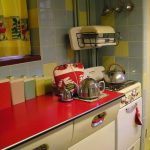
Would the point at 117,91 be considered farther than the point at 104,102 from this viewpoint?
Yes

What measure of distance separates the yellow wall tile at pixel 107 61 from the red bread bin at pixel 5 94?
47.9 inches

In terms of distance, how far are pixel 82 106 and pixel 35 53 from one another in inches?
27.2

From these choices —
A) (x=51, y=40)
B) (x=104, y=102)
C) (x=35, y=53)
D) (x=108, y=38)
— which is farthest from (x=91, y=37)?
(x=104, y=102)

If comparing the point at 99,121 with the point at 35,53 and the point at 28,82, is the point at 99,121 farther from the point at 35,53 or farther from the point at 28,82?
the point at 35,53

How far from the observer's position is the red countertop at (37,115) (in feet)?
3.56

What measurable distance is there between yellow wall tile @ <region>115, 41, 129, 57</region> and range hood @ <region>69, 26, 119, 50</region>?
0.20m

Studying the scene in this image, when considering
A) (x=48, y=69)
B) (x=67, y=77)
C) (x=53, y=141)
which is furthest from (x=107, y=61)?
(x=53, y=141)

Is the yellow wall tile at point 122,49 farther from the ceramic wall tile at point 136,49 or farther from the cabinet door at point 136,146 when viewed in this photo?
the cabinet door at point 136,146

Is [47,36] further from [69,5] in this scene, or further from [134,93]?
[134,93]

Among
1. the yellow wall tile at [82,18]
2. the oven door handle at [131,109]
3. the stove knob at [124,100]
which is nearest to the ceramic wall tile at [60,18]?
the yellow wall tile at [82,18]

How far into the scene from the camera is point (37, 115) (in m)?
1.33

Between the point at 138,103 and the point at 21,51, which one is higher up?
the point at 21,51

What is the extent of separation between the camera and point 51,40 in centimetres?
193

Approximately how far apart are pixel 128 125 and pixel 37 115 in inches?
38.6
